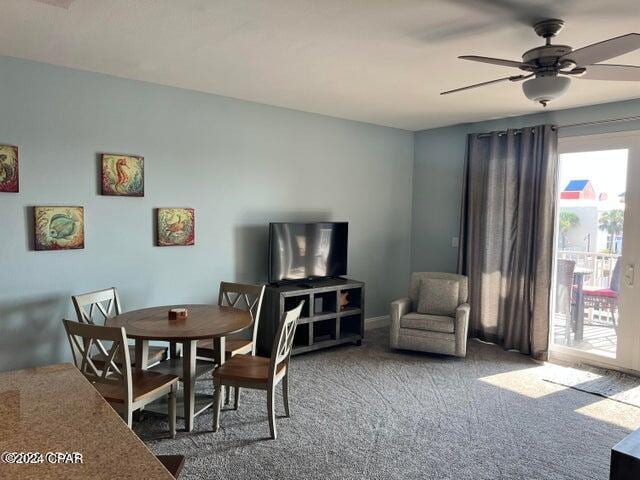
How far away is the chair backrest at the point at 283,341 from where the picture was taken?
294 centimetres

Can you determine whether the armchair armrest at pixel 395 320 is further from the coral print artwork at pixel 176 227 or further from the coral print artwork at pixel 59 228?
the coral print artwork at pixel 59 228

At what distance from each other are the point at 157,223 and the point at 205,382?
1.46 metres

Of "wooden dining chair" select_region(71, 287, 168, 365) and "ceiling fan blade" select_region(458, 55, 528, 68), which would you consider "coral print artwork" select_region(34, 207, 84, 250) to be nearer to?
"wooden dining chair" select_region(71, 287, 168, 365)

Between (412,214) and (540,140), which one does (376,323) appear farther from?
(540,140)

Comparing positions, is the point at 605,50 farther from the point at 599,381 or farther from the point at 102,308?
the point at 102,308

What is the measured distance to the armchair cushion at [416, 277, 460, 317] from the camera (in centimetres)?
491

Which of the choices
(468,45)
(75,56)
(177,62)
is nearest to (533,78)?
(468,45)

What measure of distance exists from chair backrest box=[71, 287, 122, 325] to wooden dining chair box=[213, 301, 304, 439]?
110 centimetres

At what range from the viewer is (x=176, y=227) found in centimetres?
421

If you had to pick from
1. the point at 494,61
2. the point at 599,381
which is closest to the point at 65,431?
the point at 494,61

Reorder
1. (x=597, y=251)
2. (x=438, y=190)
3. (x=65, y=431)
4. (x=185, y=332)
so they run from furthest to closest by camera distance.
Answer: (x=438, y=190) → (x=597, y=251) → (x=185, y=332) → (x=65, y=431)

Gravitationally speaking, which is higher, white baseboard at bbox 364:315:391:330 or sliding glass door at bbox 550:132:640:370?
sliding glass door at bbox 550:132:640:370
